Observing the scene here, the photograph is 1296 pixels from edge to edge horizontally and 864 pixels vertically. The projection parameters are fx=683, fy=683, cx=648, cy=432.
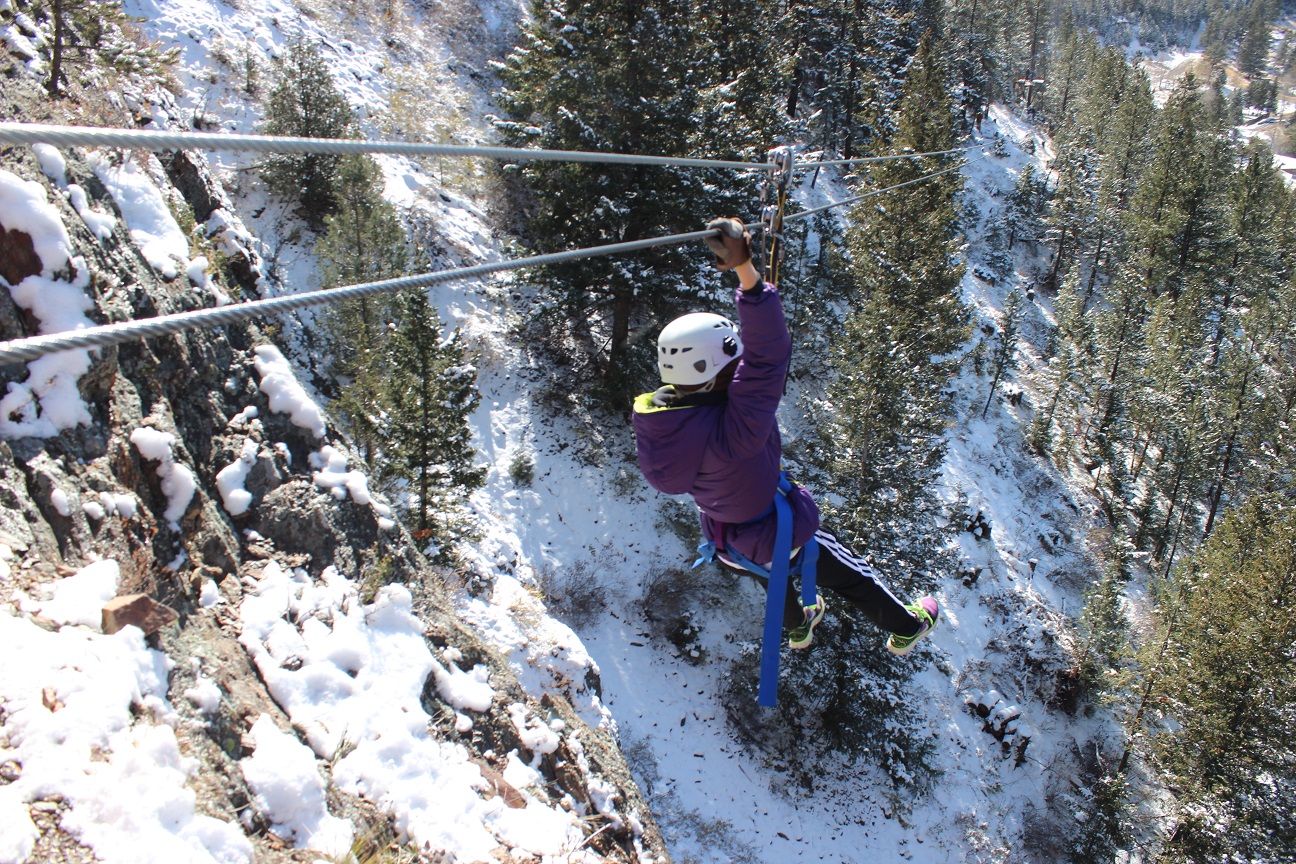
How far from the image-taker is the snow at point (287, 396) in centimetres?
672

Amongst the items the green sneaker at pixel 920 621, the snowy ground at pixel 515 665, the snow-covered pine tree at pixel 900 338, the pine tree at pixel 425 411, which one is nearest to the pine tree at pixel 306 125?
the snowy ground at pixel 515 665

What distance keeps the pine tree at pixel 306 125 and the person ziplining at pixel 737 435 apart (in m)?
16.8

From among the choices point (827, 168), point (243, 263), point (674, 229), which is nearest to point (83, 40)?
point (243, 263)

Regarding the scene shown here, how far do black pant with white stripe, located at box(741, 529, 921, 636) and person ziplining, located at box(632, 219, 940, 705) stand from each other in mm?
22

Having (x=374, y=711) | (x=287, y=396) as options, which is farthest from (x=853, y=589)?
(x=287, y=396)

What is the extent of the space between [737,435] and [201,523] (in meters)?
4.20

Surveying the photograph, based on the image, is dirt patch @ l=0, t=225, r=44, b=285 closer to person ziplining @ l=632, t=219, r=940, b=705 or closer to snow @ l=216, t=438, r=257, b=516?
snow @ l=216, t=438, r=257, b=516

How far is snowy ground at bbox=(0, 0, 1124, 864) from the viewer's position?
315cm

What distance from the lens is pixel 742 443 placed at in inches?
147

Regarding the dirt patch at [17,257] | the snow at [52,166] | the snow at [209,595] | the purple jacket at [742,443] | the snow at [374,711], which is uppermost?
the snow at [52,166]

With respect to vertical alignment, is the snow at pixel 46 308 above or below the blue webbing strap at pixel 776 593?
above

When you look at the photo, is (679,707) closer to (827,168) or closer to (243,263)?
(243,263)

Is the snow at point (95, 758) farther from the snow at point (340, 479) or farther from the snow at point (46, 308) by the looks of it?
the snow at point (340, 479)

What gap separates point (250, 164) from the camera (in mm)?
19016
